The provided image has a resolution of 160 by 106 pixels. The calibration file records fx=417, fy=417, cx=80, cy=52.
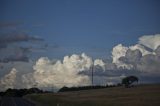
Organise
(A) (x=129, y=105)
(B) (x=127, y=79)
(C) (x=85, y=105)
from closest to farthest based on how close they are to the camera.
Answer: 1. (A) (x=129, y=105)
2. (C) (x=85, y=105)
3. (B) (x=127, y=79)

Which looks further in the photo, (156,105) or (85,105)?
(85,105)

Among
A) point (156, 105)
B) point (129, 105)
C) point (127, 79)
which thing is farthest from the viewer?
point (127, 79)

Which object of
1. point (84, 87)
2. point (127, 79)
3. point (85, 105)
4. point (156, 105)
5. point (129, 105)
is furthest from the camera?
point (84, 87)

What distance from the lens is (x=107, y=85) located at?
7643 inches

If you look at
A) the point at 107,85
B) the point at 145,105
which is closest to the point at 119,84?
→ the point at 107,85

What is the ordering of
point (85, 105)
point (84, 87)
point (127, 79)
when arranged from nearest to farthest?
1. point (85, 105)
2. point (127, 79)
3. point (84, 87)

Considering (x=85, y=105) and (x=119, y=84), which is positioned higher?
(x=119, y=84)

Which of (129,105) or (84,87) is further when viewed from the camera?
(84,87)

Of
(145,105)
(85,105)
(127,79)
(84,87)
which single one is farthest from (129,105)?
(84,87)

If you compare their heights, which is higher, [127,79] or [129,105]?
[127,79]

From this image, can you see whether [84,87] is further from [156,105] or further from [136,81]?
[156,105]

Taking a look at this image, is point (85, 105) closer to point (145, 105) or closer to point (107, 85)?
point (145, 105)

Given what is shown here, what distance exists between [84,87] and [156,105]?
14481 centimetres

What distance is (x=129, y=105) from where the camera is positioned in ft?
197
